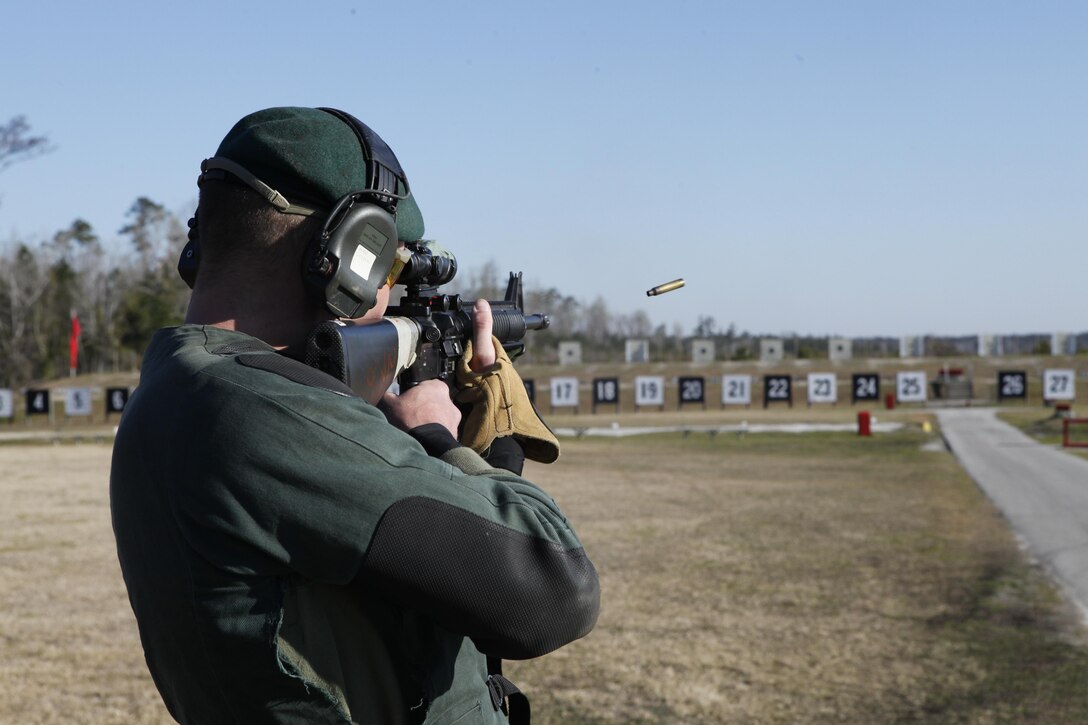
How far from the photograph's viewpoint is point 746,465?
80.3 ft

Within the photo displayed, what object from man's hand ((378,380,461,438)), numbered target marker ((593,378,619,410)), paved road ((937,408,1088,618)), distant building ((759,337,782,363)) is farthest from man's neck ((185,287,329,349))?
distant building ((759,337,782,363))

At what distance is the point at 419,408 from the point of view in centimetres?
214

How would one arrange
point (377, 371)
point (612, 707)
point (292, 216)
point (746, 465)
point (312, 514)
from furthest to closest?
1. point (746, 465)
2. point (612, 707)
3. point (377, 371)
4. point (292, 216)
5. point (312, 514)

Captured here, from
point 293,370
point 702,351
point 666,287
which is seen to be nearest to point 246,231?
point 293,370

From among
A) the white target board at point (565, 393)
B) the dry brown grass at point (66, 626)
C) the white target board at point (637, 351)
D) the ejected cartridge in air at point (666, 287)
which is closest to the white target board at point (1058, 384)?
the white target board at point (565, 393)

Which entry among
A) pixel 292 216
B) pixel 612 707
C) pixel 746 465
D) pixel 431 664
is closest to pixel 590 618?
pixel 431 664

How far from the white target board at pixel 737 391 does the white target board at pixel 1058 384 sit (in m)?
14.1

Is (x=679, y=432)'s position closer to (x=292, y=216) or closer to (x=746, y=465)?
(x=746, y=465)

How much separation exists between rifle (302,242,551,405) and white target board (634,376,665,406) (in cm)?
5373

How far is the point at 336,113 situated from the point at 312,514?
786 millimetres

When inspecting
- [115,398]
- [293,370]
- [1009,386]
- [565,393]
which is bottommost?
[115,398]

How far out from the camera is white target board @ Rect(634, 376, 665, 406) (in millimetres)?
56344

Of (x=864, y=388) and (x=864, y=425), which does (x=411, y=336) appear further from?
(x=864, y=388)

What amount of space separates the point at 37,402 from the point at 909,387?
43773 mm
